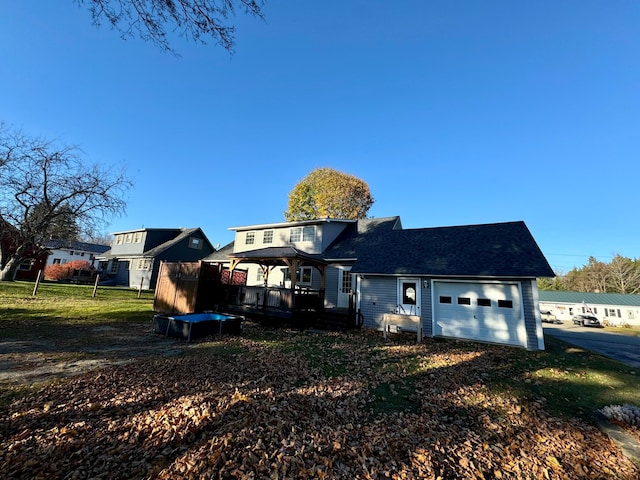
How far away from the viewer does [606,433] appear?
455 centimetres

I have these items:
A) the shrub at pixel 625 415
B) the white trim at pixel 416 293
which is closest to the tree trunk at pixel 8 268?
the white trim at pixel 416 293

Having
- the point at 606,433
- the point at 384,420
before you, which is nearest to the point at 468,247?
the point at 606,433

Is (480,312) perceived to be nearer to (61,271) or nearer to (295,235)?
(295,235)

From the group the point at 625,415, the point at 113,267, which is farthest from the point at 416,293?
the point at 113,267

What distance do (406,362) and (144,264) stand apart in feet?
95.6

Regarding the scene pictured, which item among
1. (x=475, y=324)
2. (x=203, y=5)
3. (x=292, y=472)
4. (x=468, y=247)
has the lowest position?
(x=292, y=472)

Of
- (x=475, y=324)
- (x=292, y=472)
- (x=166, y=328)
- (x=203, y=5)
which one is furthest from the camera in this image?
(x=475, y=324)

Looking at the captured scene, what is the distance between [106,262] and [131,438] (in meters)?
37.0

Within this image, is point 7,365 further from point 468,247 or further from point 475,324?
point 468,247

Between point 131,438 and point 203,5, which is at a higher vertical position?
point 203,5

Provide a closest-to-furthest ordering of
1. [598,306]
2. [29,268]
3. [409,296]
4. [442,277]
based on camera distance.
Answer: [442,277] → [409,296] → [29,268] → [598,306]

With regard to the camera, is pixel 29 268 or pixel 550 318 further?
pixel 550 318

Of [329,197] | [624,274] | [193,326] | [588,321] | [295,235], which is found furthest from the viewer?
[624,274]

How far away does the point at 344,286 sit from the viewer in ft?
54.2
